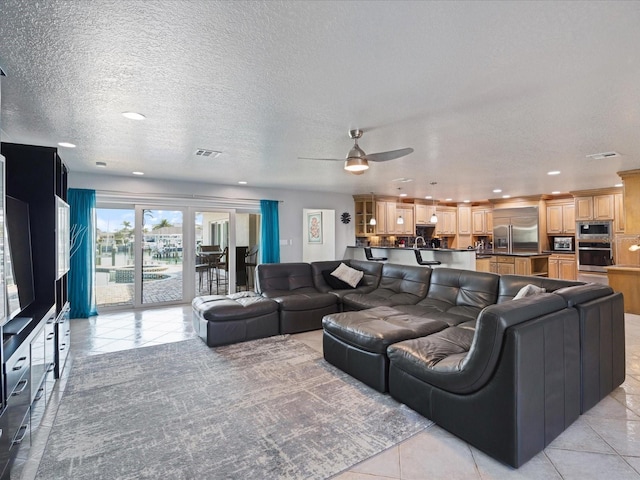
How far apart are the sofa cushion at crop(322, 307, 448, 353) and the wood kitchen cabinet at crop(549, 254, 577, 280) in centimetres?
691

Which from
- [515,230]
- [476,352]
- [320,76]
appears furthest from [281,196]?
[515,230]

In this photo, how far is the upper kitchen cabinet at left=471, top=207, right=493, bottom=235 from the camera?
1016 centimetres

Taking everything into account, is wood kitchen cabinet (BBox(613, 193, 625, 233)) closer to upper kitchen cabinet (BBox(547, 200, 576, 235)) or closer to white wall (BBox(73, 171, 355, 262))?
upper kitchen cabinet (BBox(547, 200, 576, 235))

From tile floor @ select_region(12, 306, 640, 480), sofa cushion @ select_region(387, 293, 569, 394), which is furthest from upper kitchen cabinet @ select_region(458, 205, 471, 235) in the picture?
sofa cushion @ select_region(387, 293, 569, 394)

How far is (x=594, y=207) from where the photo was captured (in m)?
7.60

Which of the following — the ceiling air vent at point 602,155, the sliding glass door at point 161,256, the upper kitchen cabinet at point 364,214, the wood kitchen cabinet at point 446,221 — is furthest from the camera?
the wood kitchen cabinet at point 446,221

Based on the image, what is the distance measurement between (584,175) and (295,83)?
5962 millimetres

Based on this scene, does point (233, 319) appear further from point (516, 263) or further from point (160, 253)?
point (516, 263)

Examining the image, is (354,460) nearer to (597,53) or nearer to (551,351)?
(551,351)

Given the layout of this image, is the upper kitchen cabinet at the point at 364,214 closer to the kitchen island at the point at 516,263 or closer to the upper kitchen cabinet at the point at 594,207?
the kitchen island at the point at 516,263

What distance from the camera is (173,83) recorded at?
2309 millimetres

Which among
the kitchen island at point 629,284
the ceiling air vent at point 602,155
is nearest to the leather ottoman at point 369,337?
the ceiling air vent at point 602,155

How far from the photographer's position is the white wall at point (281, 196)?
18.7 feet

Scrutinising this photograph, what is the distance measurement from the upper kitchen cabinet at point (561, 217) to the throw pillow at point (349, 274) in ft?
20.7
